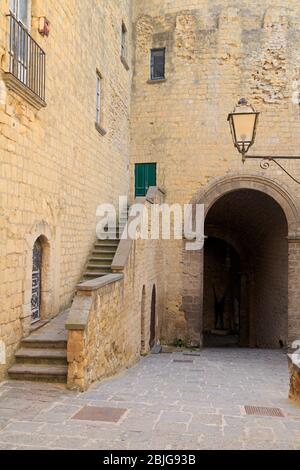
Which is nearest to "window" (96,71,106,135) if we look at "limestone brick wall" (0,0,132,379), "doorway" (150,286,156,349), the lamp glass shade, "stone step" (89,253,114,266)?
"limestone brick wall" (0,0,132,379)

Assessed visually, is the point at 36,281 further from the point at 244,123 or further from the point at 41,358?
the point at 244,123

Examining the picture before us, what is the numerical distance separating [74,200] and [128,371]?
374cm

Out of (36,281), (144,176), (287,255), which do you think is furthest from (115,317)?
(287,255)

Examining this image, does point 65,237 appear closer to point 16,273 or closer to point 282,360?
point 16,273

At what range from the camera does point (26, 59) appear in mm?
6762

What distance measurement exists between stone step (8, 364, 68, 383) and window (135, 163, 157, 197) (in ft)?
31.1

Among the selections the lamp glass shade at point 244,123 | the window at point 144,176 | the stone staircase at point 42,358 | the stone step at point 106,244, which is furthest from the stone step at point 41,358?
the window at point 144,176


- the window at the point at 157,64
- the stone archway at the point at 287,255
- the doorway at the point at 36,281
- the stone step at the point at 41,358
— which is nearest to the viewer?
the stone step at the point at 41,358

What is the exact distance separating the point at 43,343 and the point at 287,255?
969 cm

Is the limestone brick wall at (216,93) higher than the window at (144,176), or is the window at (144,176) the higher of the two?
the limestone brick wall at (216,93)

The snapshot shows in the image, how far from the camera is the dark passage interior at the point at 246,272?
1535 cm

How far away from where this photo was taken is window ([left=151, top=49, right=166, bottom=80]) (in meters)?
15.1

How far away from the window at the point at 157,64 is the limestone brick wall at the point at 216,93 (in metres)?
0.28

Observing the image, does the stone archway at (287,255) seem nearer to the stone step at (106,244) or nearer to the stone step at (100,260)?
the stone step at (106,244)
